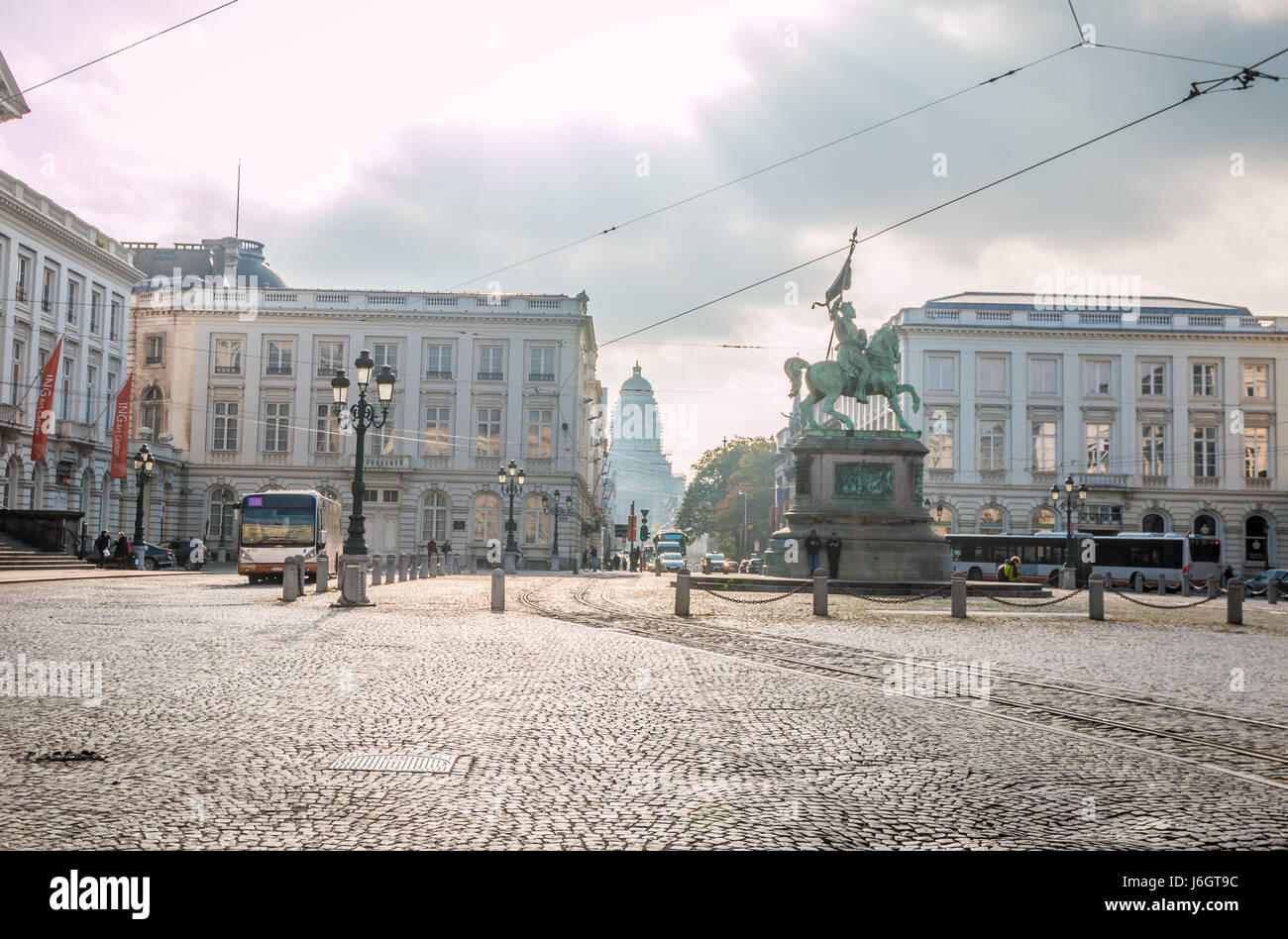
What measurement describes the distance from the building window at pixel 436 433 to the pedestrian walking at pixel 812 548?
122 feet

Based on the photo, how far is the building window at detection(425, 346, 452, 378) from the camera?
2554 inches

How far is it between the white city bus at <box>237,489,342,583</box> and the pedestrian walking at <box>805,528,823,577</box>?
1446 centimetres

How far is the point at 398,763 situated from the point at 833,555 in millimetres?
24733

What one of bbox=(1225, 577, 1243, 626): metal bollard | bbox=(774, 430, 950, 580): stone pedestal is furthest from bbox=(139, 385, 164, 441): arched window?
bbox=(1225, 577, 1243, 626): metal bollard

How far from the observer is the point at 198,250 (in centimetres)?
7319

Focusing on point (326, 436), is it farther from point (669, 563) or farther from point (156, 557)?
point (669, 563)

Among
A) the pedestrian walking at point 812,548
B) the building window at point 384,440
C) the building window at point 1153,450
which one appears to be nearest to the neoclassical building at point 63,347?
the building window at point 384,440

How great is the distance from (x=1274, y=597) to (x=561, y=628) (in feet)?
88.9

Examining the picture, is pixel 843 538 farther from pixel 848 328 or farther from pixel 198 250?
pixel 198 250

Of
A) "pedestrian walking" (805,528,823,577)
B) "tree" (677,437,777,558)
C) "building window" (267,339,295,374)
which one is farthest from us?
"tree" (677,437,777,558)

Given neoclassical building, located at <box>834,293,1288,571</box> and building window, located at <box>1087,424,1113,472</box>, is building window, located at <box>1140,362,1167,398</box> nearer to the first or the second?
neoclassical building, located at <box>834,293,1288,571</box>

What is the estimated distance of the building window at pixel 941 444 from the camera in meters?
67.1

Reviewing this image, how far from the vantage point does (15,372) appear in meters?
43.6

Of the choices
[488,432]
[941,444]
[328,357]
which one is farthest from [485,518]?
[941,444]
